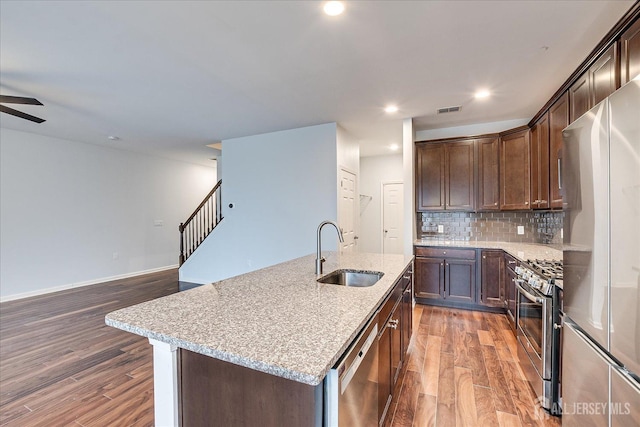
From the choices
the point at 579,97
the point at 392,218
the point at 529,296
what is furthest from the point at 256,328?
the point at 392,218

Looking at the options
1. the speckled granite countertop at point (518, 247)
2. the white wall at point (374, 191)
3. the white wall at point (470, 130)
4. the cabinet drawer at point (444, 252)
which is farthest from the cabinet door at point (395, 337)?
the white wall at point (374, 191)

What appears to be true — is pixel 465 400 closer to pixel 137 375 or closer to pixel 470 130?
pixel 137 375

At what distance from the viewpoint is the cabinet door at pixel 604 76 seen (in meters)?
1.85

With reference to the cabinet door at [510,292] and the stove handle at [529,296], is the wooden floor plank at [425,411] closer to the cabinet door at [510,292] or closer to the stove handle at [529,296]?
the stove handle at [529,296]

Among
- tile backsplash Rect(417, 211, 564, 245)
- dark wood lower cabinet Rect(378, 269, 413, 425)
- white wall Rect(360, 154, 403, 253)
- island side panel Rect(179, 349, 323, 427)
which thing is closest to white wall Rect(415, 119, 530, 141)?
tile backsplash Rect(417, 211, 564, 245)

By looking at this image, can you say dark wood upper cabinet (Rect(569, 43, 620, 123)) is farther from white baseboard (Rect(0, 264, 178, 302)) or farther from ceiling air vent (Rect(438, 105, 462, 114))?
white baseboard (Rect(0, 264, 178, 302))

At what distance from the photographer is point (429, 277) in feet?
13.0

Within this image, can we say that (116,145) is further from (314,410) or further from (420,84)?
(314,410)

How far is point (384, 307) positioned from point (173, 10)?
2349 millimetres

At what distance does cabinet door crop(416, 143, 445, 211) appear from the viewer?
4.26 m

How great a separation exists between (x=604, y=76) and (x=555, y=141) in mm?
1067

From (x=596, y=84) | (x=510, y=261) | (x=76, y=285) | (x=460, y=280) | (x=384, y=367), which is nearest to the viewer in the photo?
(x=384, y=367)

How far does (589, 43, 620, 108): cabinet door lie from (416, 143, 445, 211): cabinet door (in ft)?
6.94

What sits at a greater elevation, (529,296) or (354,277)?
(354,277)
